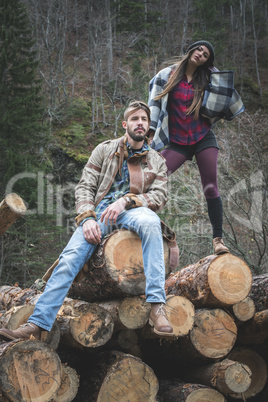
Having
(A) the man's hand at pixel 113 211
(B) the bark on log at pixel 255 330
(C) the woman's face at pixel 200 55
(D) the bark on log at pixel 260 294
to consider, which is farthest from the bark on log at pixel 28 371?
(C) the woman's face at pixel 200 55

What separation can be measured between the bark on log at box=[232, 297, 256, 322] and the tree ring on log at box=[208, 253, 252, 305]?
253mm

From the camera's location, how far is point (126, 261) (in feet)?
9.37

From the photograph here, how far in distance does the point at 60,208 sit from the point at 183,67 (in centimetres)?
1161

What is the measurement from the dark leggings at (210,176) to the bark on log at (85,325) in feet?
5.08

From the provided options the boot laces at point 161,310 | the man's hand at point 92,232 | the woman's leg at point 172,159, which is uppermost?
the woman's leg at point 172,159

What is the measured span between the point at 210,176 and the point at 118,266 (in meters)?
1.51

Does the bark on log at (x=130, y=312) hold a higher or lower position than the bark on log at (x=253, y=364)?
higher

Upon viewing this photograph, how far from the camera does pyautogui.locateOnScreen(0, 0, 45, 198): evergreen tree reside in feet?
41.6

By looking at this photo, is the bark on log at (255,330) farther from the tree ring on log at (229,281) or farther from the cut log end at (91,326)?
the cut log end at (91,326)

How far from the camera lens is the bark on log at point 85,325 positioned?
2609 mm

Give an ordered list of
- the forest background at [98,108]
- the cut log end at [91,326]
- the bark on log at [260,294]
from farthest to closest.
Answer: the forest background at [98,108] < the bark on log at [260,294] < the cut log end at [91,326]

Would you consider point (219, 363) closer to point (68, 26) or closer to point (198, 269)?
point (198, 269)

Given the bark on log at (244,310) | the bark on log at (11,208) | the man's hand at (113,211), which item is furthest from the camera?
the bark on log at (11,208)

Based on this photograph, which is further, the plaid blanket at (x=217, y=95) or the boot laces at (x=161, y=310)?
the plaid blanket at (x=217, y=95)
